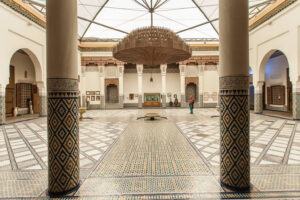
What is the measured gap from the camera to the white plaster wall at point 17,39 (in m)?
6.16

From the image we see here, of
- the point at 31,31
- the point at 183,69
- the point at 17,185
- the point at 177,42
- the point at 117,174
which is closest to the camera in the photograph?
the point at 17,185

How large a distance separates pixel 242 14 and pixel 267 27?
8.11 meters

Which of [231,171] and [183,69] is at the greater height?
[183,69]

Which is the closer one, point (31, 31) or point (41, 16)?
point (31, 31)

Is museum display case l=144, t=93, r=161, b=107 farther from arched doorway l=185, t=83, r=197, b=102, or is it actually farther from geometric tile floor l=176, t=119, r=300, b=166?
geometric tile floor l=176, t=119, r=300, b=166

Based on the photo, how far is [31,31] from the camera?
7.62 m

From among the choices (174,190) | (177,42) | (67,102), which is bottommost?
(174,190)

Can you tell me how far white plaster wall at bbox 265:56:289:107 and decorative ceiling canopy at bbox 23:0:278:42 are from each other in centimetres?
340

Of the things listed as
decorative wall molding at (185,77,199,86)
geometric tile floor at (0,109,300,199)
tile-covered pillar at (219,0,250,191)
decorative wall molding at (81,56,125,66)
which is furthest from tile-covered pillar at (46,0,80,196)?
decorative wall molding at (185,77,199,86)

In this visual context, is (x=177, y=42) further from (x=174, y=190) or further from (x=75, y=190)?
(x=75, y=190)

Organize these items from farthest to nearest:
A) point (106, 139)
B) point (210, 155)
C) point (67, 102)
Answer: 1. point (106, 139)
2. point (210, 155)
3. point (67, 102)

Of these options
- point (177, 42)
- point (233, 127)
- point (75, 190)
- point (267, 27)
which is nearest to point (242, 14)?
point (233, 127)

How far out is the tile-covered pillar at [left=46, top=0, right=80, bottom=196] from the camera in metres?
1.76

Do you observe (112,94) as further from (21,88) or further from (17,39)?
(17,39)
